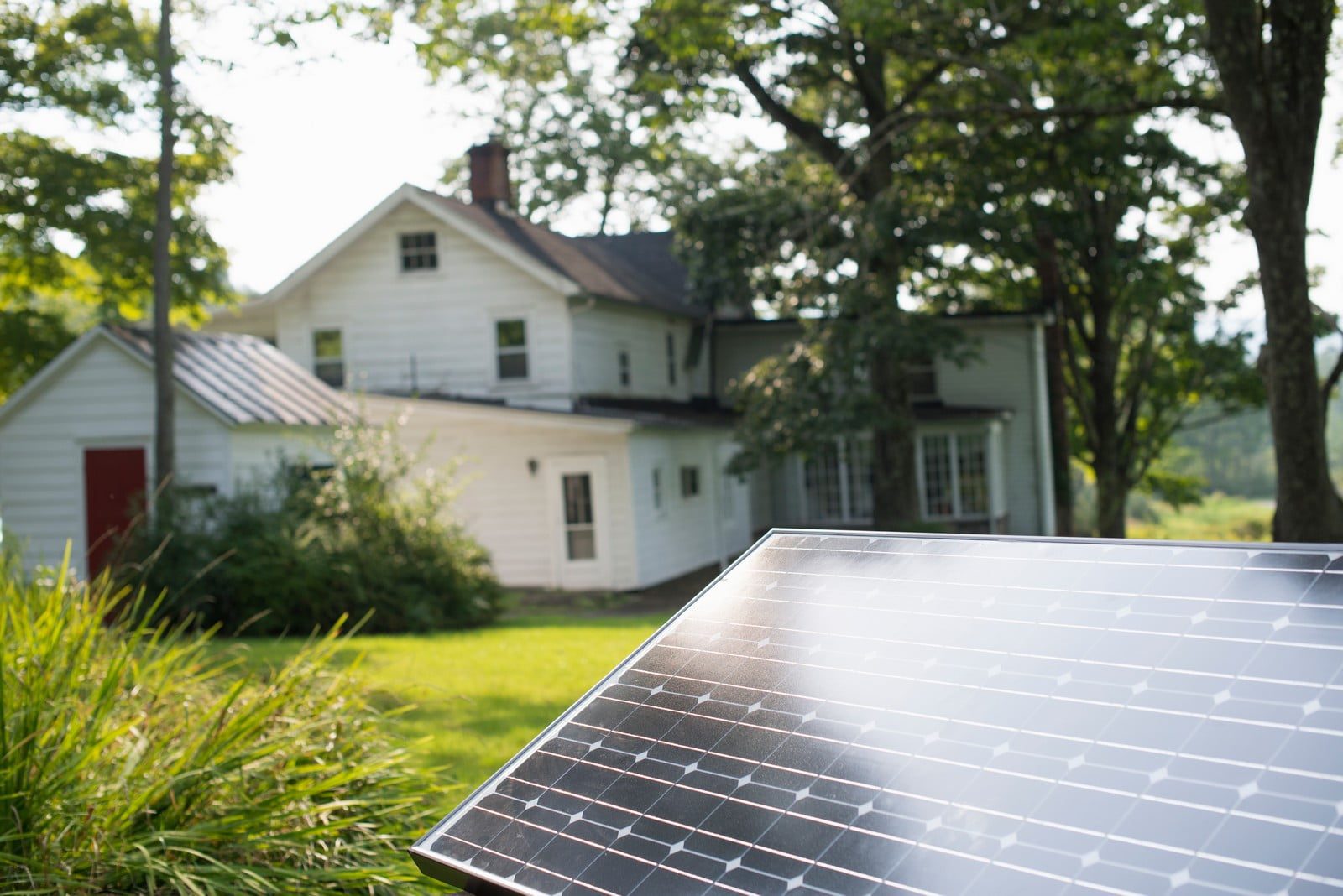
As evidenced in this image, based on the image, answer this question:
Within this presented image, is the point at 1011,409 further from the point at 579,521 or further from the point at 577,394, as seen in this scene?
the point at 579,521

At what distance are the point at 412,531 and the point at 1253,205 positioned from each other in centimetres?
1145

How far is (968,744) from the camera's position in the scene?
107 inches

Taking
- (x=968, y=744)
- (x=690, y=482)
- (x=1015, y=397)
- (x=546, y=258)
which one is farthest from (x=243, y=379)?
(x=1015, y=397)

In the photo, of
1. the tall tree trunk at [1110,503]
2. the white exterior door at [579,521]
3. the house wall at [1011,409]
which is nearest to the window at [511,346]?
the white exterior door at [579,521]

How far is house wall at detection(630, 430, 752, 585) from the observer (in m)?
23.9

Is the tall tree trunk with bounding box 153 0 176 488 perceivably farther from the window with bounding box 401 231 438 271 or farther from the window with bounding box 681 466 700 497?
the window with bounding box 681 466 700 497

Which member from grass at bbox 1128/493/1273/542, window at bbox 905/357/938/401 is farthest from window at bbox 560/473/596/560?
grass at bbox 1128/493/1273/542

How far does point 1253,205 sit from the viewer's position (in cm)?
1020

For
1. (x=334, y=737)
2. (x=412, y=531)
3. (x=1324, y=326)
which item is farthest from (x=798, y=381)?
(x=334, y=737)

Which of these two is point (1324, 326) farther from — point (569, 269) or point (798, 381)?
point (569, 269)

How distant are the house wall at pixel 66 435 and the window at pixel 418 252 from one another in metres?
9.13

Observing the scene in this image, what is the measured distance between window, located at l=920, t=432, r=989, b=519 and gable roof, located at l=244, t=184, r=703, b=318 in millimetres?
7216

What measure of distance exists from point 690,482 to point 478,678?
16.4 metres

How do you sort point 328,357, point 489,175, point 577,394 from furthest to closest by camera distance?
point 489,175 < point 328,357 < point 577,394
